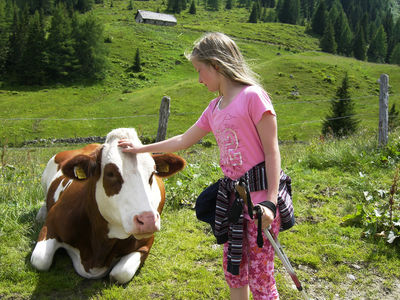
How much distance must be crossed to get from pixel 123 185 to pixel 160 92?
43.8 metres

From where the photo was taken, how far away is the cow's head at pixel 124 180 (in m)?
2.61

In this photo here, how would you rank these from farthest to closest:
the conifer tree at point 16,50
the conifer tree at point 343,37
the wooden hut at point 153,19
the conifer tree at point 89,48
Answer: the wooden hut at point 153,19, the conifer tree at point 343,37, the conifer tree at point 89,48, the conifer tree at point 16,50

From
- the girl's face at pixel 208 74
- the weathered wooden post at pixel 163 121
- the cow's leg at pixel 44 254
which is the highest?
the girl's face at pixel 208 74

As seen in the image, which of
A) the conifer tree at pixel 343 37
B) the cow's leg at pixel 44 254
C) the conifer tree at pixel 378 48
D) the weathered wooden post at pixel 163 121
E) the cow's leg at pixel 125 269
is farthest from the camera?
the conifer tree at pixel 378 48

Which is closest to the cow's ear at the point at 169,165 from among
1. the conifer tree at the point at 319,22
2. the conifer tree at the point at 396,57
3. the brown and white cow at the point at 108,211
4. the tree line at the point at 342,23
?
the brown and white cow at the point at 108,211

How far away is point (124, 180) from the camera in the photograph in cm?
279

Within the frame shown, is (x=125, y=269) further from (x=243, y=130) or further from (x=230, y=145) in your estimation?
(x=243, y=130)

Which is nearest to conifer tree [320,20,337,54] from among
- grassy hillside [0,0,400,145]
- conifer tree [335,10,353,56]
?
conifer tree [335,10,353,56]

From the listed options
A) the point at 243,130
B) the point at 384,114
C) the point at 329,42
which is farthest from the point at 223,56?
the point at 329,42

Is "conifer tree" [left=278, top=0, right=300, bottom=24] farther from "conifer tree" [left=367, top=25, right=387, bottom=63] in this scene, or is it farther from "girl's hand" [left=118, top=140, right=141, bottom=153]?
"girl's hand" [left=118, top=140, right=141, bottom=153]

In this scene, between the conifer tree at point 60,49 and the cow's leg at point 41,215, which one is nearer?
the cow's leg at point 41,215

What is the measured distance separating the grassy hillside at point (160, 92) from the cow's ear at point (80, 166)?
16103 millimetres

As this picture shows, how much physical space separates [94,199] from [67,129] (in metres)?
33.4

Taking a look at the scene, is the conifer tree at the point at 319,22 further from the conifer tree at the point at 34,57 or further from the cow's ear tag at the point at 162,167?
the cow's ear tag at the point at 162,167
